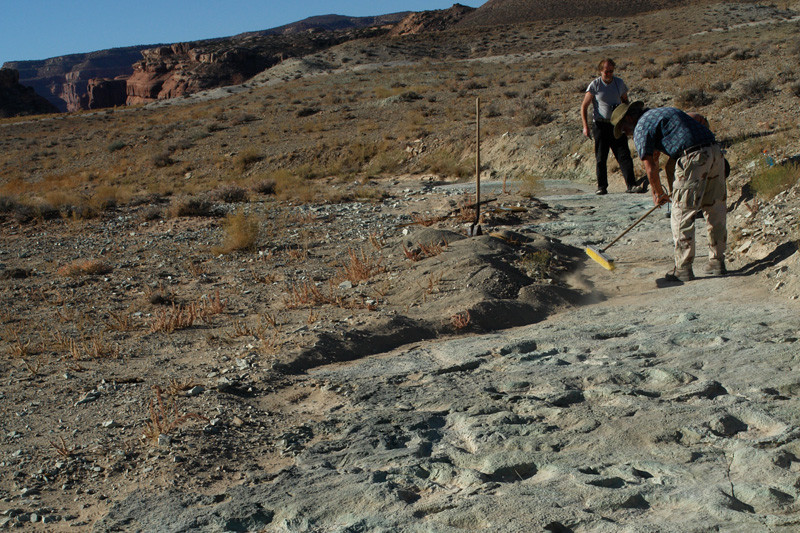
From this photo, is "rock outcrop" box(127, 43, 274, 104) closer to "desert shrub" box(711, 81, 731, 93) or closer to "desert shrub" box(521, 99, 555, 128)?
"desert shrub" box(521, 99, 555, 128)

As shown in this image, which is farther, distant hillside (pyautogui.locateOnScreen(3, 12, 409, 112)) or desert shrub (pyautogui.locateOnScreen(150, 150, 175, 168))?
distant hillside (pyautogui.locateOnScreen(3, 12, 409, 112))

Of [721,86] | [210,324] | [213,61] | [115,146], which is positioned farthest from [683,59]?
[213,61]

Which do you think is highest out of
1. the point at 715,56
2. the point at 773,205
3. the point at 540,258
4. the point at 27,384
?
the point at 715,56

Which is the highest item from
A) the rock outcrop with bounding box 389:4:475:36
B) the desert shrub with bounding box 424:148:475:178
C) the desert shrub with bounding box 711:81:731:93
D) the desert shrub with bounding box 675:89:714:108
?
the rock outcrop with bounding box 389:4:475:36

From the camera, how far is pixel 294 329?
600 centimetres

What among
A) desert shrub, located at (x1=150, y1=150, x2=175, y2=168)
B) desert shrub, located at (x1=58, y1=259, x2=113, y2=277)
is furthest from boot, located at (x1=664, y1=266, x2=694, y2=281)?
desert shrub, located at (x1=150, y1=150, x2=175, y2=168)

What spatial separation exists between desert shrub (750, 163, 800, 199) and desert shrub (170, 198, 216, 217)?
9135 mm

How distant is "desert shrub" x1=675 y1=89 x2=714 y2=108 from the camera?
14.4 meters

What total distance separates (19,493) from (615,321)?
4.07m

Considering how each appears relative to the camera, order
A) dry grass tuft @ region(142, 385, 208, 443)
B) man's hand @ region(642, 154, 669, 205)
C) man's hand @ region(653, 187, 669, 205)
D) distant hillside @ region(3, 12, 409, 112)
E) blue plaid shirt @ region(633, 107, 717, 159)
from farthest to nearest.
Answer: distant hillside @ region(3, 12, 409, 112) < man's hand @ region(653, 187, 669, 205) < man's hand @ region(642, 154, 669, 205) < blue plaid shirt @ region(633, 107, 717, 159) < dry grass tuft @ region(142, 385, 208, 443)

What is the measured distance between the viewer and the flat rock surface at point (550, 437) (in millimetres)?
2852

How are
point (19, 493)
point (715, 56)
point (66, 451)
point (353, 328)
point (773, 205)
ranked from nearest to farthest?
point (19, 493), point (66, 451), point (353, 328), point (773, 205), point (715, 56)

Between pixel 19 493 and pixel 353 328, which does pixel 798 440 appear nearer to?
pixel 353 328

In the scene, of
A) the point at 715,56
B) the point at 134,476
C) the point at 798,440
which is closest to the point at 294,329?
the point at 134,476
